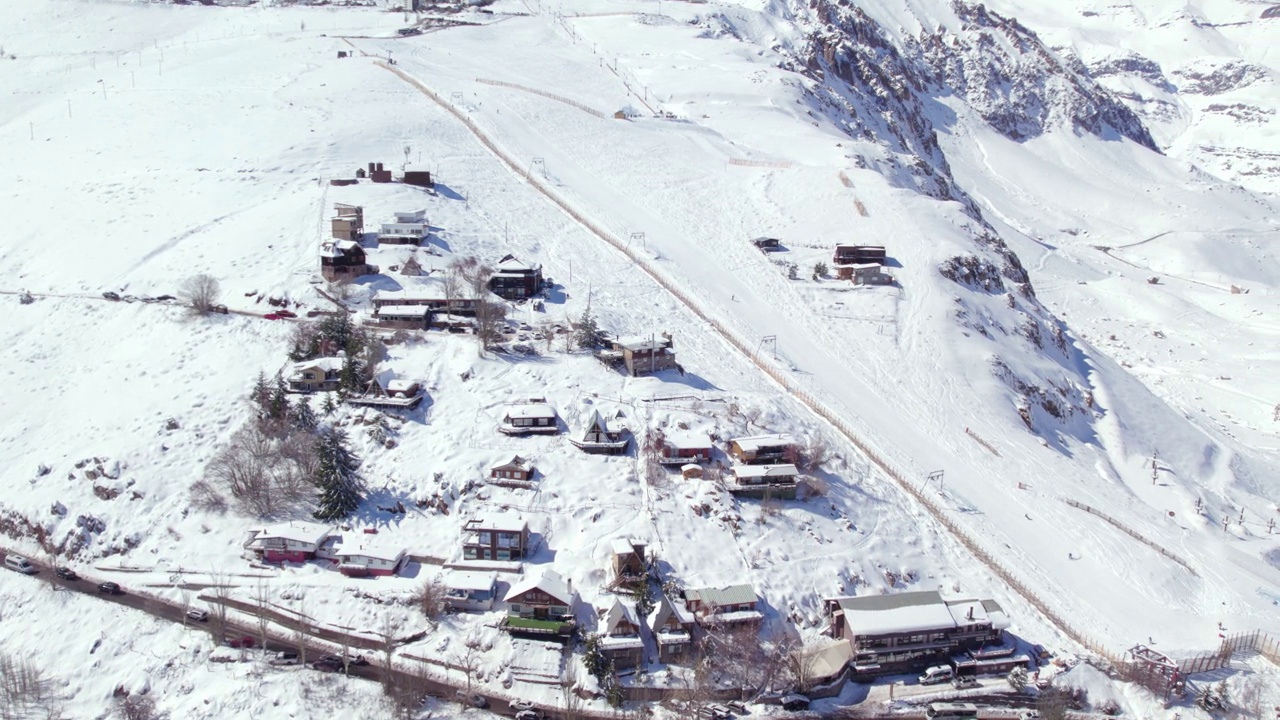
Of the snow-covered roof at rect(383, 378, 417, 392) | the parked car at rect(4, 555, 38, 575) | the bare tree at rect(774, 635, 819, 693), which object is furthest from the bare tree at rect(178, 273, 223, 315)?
the bare tree at rect(774, 635, 819, 693)

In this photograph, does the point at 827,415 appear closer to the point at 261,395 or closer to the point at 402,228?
the point at 261,395

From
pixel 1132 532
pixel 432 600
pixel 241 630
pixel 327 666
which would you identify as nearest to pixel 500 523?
pixel 432 600

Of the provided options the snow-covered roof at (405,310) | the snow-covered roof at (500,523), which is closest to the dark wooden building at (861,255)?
the snow-covered roof at (405,310)

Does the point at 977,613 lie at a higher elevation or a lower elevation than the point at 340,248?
lower

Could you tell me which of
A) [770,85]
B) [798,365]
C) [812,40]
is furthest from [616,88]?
[798,365]

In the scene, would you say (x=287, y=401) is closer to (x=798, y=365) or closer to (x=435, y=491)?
(x=435, y=491)

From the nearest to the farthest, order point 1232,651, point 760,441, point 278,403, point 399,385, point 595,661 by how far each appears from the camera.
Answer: point 595,661 < point 1232,651 < point 760,441 < point 278,403 < point 399,385

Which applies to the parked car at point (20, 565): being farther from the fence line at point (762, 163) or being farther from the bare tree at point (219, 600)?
the fence line at point (762, 163)
